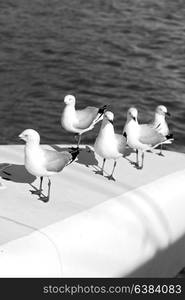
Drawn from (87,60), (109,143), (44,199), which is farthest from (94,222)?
(87,60)

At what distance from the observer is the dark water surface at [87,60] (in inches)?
802

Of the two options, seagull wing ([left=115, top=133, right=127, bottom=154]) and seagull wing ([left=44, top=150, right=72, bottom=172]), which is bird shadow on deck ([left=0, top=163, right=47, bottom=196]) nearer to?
seagull wing ([left=44, top=150, right=72, bottom=172])

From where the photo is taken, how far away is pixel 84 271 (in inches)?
338

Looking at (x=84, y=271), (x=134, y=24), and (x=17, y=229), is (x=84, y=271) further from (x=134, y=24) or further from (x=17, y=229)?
(x=134, y=24)

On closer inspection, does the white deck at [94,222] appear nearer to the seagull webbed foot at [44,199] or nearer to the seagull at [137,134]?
the seagull webbed foot at [44,199]

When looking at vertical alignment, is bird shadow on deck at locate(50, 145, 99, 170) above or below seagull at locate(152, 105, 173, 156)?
below

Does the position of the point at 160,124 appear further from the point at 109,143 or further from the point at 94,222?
the point at 94,222

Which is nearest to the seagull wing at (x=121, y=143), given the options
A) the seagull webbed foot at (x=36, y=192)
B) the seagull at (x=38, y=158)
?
the seagull at (x=38, y=158)

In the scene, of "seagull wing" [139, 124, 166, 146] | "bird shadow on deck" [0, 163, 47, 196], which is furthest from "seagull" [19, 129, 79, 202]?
"seagull wing" [139, 124, 166, 146]

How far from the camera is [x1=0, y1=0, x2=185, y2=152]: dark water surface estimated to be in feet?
66.8

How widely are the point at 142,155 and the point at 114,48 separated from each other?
15.7 metres

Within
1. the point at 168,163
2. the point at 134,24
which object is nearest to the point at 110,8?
the point at 134,24

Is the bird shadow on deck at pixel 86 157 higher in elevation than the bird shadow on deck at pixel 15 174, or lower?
lower

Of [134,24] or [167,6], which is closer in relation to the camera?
[134,24]
